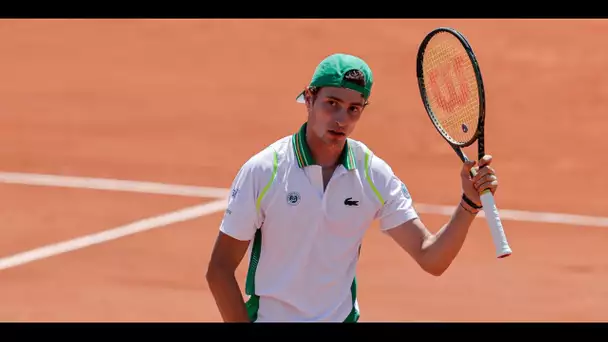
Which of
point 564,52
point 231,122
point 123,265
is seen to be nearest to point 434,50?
point 123,265

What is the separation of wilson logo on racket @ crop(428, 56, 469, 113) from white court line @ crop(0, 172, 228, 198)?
750 cm

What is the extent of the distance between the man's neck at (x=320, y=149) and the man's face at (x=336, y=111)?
101mm

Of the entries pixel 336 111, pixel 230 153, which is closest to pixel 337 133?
pixel 336 111

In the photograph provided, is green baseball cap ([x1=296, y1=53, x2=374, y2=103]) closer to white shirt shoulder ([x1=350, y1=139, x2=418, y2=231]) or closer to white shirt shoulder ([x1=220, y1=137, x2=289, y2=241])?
white shirt shoulder ([x1=350, y1=139, x2=418, y2=231])

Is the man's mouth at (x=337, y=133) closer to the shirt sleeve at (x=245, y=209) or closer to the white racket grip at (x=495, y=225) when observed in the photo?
the shirt sleeve at (x=245, y=209)

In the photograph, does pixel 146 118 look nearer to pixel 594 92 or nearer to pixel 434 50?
pixel 594 92

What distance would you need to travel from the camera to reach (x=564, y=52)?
18656mm

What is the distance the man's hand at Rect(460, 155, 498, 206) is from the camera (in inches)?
265

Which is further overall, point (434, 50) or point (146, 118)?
point (146, 118)

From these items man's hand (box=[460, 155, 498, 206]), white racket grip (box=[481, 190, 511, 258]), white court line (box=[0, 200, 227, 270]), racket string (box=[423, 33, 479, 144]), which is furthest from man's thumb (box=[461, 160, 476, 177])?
white court line (box=[0, 200, 227, 270])

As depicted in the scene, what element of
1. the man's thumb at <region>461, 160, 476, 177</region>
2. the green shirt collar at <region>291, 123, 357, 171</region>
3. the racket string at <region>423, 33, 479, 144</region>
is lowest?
the man's thumb at <region>461, 160, 476, 177</region>

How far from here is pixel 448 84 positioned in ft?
25.1

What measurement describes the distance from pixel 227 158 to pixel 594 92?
16.3 feet

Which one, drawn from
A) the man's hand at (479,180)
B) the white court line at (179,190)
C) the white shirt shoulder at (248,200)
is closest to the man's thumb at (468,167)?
the man's hand at (479,180)
